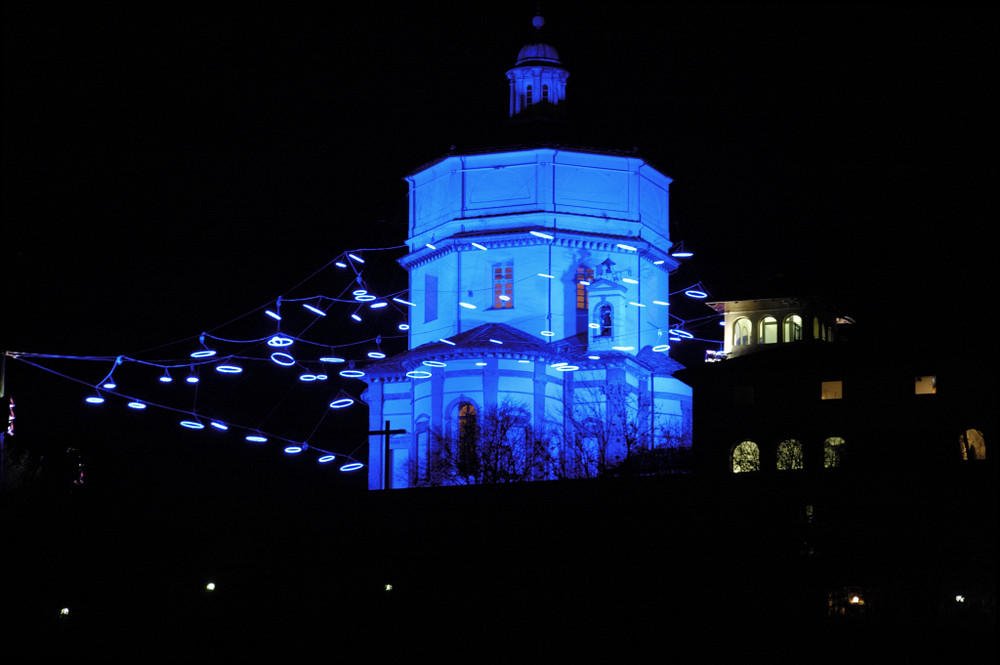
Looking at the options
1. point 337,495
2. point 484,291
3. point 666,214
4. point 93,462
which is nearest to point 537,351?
point 484,291

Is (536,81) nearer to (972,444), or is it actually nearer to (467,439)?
(467,439)

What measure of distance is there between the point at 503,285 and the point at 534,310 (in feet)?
5.63

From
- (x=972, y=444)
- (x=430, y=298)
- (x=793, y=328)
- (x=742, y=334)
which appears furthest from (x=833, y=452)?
(x=430, y=298)

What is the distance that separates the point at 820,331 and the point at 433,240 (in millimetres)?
15586

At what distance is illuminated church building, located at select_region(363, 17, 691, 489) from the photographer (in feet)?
248

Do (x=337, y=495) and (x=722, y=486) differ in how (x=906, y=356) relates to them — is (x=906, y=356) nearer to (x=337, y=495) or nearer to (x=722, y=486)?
(x=722, y=486)

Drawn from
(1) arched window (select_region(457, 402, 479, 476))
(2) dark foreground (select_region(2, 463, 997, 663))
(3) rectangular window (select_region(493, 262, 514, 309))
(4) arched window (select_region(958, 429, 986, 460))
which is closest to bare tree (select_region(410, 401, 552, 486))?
(1) arched window (select_region(457, 402, 479, 476))

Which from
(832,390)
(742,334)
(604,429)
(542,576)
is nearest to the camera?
(542,576)

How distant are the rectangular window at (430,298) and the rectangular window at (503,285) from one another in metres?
3.11

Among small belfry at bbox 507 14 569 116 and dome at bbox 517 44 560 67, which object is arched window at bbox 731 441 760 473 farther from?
dome at bbox 517 44 560 67

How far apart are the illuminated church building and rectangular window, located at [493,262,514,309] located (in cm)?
5

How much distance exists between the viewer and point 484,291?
7856 centimetres

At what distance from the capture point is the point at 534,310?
78000 millimetres

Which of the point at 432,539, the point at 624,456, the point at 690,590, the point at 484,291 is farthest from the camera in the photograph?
the point at 484,291
